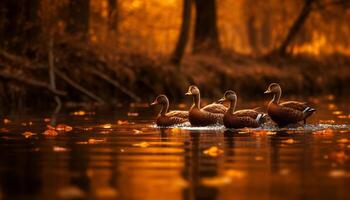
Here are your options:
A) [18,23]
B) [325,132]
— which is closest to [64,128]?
[325,132]

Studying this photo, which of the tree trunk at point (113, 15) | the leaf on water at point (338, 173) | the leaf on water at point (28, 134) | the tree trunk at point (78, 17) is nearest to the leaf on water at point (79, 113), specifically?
the leaf on water at point (28, 134)

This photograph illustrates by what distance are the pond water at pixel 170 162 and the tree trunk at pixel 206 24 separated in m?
22.1

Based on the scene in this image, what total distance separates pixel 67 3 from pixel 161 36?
22256mm

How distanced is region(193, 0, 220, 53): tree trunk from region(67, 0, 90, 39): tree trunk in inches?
362

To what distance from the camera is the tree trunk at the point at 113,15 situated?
37.3 m

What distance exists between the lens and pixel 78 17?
35.0 metres

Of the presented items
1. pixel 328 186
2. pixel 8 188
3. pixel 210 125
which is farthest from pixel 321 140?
pixel 8 188

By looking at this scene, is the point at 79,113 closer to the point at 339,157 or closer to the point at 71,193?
the point at 339,157

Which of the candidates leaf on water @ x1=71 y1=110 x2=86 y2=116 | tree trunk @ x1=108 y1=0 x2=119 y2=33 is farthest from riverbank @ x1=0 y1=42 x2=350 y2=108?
leaf on water @ x1=71 y1=110 x2=86 y2=116

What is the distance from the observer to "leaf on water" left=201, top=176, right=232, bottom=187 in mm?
11617

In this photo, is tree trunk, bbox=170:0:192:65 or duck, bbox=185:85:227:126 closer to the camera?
duck, bbox=185:85:227:126

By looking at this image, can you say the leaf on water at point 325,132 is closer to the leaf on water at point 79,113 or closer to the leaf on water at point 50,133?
the leaf on water at point 50,133

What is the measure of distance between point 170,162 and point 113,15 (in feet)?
78.0

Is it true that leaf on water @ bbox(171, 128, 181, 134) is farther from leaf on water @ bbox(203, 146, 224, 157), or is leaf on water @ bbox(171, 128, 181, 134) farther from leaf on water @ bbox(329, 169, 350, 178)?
leaf on water @ bbox(329, 169, 350, 178)
